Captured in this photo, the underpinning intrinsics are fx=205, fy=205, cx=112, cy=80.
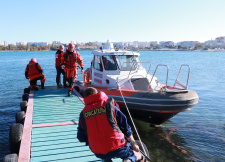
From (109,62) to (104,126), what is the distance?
6.00 meters

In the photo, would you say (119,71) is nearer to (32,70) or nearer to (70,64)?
(70,64)

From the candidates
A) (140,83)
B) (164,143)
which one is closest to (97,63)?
(140,83)

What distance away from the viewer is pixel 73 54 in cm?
773

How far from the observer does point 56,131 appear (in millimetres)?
4785

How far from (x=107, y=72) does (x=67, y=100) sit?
6.17ft

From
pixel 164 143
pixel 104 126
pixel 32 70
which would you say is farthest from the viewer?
pixel 32 70

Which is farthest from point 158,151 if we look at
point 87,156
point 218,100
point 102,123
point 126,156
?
point 218,100

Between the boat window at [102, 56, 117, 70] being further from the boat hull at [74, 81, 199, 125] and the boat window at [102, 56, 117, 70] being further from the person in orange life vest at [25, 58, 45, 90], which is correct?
the person in orange life vest at [25, 58, 45, 90]

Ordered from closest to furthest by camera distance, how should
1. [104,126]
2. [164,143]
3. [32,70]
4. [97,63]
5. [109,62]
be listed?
[104,126] → [164,143] → [109,62] → [32,70] → [97,63]

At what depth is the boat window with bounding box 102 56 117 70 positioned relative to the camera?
812 cm

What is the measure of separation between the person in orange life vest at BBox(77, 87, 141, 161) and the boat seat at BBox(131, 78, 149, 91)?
478cm

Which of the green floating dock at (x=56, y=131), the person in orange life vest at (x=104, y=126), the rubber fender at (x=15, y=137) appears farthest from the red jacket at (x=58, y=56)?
the person in orange life vest at (x=104, y=126)

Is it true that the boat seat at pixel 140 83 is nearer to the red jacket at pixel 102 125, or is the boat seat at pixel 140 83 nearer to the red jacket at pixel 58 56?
the red jacket at pixel 58 56

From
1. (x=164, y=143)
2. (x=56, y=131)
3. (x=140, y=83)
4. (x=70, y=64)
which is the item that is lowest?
(x=164, y=143)
